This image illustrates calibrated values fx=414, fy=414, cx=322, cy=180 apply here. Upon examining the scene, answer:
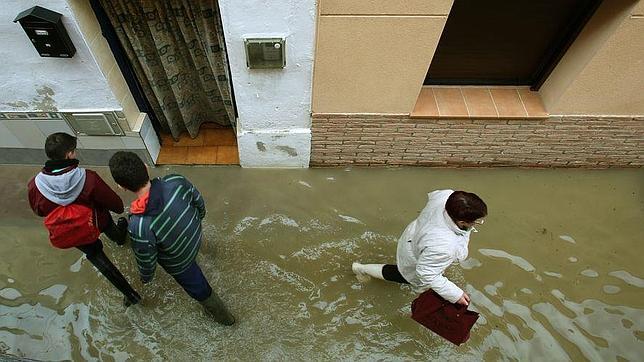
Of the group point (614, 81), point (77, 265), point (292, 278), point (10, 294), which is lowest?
point (10, 294)

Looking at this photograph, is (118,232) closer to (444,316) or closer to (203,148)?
(203,148)

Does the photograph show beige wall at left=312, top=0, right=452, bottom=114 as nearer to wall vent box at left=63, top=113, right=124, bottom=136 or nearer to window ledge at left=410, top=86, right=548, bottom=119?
window ledge at left=410, top=86, right=548, bottom=119

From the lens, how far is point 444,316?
115 inches

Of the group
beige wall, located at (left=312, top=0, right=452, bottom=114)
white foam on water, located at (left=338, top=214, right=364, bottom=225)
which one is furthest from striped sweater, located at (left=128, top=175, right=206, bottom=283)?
white foam on water, located at (left=338, top=214, right=364, bottom=225)

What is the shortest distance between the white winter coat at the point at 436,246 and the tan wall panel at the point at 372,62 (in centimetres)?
126

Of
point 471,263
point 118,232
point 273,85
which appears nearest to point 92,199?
point 118,232

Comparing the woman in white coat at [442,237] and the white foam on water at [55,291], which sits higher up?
the woman in white coat at [442,237]

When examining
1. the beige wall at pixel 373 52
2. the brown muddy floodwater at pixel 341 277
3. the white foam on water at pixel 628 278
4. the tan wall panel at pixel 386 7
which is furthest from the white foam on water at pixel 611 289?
the tan wall panel at pixel 386 7

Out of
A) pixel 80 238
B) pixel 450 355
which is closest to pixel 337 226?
pixel 450 355

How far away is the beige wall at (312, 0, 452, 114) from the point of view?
3188mm

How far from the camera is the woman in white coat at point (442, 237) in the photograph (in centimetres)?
246

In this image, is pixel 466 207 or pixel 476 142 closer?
pixel 466 207

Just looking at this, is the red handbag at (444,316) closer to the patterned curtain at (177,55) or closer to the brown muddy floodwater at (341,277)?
the brown muddy floodwater at (341,277)

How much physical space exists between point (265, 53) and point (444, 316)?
2.44 m
